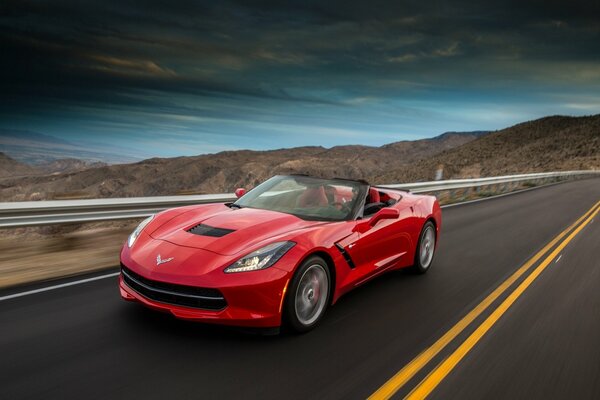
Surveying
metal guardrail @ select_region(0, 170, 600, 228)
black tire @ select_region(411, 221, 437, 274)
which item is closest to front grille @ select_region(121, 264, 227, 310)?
black tire @ select_region(411, 221, 437, 274)

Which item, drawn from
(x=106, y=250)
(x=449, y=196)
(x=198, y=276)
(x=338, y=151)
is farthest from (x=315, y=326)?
(x=338, y=151)

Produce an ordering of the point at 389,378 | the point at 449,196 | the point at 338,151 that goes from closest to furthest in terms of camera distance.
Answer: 1. the point at 389,378
2. the point at 449,196
3. the point at 338,151

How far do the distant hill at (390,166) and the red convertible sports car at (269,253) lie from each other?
13.3 feet

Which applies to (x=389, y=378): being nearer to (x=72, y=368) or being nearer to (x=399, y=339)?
(x=399, y=339)

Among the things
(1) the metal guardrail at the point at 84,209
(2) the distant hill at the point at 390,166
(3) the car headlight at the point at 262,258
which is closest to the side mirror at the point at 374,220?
(3) the car headlight at the point at 262,258

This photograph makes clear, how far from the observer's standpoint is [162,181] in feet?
582

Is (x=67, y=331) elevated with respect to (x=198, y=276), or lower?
lower

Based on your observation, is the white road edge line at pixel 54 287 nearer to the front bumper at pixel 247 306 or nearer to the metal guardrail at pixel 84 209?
the metal guardrail at pixel 84 209

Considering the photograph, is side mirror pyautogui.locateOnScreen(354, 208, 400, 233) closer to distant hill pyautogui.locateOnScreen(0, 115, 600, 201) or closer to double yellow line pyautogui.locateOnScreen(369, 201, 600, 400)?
double yellow line pyautogui.locateOnScreen(369, 201, 600, 400)

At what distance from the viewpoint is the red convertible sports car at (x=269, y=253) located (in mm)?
3721

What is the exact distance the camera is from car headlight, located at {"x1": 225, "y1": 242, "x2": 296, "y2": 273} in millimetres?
3807

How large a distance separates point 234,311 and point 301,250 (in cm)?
76

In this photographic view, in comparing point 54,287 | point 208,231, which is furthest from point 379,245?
point 54,287

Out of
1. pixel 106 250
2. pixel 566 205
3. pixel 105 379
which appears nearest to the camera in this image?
pixel 105 379
